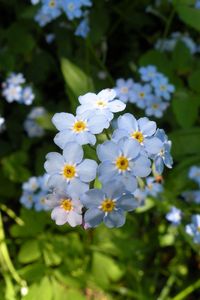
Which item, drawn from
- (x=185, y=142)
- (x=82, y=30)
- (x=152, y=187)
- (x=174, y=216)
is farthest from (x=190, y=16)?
(x=174, y=216)

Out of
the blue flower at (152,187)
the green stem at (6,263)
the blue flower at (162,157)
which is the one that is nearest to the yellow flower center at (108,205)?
the blue flower at (162,157)

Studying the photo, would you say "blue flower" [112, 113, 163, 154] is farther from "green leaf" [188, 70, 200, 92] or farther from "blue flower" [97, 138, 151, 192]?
"green leaf" [188, 70, 200, 92]

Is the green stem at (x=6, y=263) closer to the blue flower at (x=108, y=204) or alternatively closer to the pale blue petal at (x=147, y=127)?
the blue flower at (x=108, y=204)

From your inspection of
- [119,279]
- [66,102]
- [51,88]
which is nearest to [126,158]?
[119,279]

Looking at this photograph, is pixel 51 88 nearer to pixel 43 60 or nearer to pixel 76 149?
pixel 43 60

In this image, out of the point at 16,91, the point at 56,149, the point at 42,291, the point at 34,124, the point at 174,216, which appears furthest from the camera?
the point at 34,124

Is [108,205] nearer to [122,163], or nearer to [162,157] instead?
[122,163]

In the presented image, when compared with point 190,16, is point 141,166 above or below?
above
